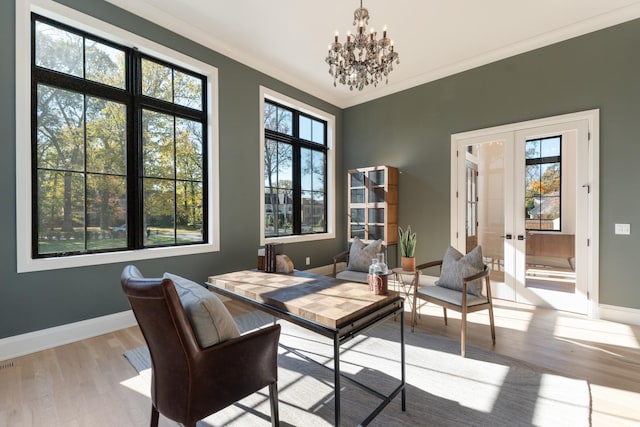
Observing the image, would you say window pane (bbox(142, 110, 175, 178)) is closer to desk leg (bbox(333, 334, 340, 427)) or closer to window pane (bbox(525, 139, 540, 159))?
desk leg (bbox(333, 334, 340, 427))

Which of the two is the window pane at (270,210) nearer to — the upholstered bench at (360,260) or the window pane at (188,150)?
the window pane at (188,150)

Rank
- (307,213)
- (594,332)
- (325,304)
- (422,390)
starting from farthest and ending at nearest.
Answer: (307,213) → (594,332) → (422,390) → (325,304)

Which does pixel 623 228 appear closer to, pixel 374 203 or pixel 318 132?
pixel 374 203

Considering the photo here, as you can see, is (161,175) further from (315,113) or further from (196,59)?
(315,113)

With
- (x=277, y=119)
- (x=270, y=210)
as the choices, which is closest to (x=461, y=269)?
(x=270, y=210)

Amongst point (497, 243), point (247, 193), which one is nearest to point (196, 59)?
point (247, 193)

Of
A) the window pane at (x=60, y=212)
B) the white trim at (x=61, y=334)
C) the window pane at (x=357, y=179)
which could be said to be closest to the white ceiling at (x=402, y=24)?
the window pane at (x=357, y=179)

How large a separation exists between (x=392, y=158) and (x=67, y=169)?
4.46 m

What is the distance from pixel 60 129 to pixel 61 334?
1929 mm

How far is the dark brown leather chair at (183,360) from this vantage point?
46.6 inches

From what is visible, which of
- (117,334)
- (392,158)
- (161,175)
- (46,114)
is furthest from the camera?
(392,158)

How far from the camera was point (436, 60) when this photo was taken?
13.9ft

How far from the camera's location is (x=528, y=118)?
12.4ft

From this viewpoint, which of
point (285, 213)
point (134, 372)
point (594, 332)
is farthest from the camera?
point (285, 213)
